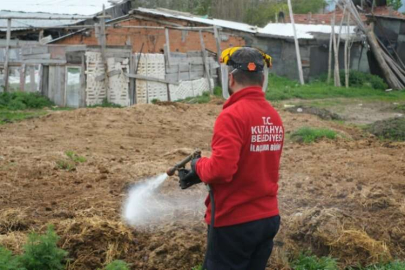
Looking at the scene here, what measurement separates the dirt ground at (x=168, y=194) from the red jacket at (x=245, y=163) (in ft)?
4.94

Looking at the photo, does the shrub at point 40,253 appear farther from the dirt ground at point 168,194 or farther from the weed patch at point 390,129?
the weed patch at point 390,129

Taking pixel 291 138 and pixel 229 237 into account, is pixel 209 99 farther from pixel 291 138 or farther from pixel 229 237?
pixel 229 237

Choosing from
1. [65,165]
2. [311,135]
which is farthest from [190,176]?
[311,135]

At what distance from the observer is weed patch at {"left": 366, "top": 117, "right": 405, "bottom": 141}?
504 inches

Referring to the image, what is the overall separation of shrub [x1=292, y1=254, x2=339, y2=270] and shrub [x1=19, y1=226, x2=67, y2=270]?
197 centimetres

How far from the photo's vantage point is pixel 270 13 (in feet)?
149

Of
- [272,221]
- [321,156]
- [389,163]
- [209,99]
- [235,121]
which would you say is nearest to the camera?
[235,121]

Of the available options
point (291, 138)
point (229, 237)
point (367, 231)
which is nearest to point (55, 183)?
point (367, 231)

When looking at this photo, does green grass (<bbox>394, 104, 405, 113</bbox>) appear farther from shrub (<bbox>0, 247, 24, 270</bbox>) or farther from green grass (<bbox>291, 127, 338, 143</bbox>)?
shrub (<bbox>0, 247, 24, 270</bbox>)

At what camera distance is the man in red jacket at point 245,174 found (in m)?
3.64

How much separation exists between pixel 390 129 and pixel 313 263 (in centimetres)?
866

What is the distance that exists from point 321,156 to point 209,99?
10.2 m

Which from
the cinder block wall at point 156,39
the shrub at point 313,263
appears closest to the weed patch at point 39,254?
the shrub at point 313,263

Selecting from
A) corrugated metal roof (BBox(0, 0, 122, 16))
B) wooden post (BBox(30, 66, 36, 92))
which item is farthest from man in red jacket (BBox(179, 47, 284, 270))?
corrugated metal roof (BBox(0, 0, 122, 16))
